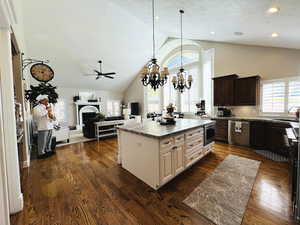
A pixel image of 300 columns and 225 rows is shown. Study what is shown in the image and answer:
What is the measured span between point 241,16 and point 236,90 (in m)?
2.48

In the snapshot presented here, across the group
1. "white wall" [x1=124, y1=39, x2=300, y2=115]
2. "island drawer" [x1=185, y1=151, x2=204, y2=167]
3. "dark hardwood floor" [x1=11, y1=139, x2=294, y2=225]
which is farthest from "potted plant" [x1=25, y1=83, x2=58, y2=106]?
"white wall" [x1=124, y1=39, x2=300, y2=115]

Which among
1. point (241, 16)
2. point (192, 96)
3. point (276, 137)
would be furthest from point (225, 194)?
point (192, 96)

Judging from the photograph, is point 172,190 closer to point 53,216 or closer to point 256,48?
point 53,216

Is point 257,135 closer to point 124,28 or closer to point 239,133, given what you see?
point 239,133

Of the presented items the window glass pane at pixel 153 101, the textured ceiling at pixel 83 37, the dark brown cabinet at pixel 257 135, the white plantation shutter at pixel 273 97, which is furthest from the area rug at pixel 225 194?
the window glass pane at pixel 153 101

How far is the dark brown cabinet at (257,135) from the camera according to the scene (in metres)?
3.93

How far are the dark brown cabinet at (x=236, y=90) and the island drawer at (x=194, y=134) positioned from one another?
239 centimetres

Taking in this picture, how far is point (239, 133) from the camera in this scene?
14.3 ft

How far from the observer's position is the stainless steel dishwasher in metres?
4.23

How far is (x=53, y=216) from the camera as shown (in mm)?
1750

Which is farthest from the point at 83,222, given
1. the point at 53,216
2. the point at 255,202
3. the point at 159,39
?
the point at 159,39

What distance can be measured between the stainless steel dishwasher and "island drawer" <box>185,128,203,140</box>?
1.96 metres

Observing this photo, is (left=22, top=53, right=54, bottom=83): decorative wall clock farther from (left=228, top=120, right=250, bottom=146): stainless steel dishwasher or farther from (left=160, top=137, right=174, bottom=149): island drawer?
(left=228, top=120, right=250, bottom=146): stainless steel dishwasher

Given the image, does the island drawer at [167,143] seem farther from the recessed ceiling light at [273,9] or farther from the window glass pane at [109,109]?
the window glass pane at [109,109]
